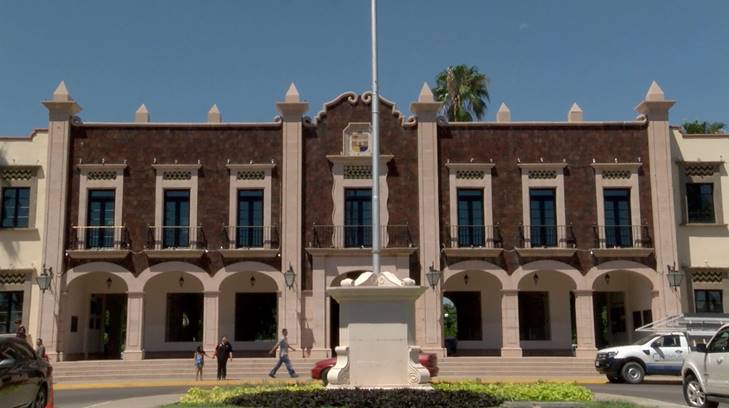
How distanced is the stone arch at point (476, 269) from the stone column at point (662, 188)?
5.67 m

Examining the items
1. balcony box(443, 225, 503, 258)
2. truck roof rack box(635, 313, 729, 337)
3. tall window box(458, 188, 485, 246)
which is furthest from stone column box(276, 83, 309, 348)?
truck roof rack box(635, 313, 729, 337)

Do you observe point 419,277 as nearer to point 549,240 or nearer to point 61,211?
point 549,240

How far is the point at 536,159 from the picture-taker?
32.3 meters

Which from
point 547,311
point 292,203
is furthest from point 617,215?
point 292,203

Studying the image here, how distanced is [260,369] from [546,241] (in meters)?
11.7

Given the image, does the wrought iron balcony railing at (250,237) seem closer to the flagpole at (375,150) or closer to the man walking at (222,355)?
the man walking at (222,355)

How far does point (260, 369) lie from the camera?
1129 inches

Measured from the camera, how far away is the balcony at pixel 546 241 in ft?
103

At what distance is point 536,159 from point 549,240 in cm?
313

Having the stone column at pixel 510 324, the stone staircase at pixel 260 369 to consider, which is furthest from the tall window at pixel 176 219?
the stone column at pixel 510 324

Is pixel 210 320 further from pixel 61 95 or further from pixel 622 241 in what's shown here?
pixel 622 241

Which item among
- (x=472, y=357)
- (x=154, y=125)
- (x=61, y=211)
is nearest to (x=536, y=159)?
(x=472, y=357)

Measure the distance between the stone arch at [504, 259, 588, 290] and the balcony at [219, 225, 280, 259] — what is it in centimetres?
893

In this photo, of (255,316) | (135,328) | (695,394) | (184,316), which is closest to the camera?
(695,394)
